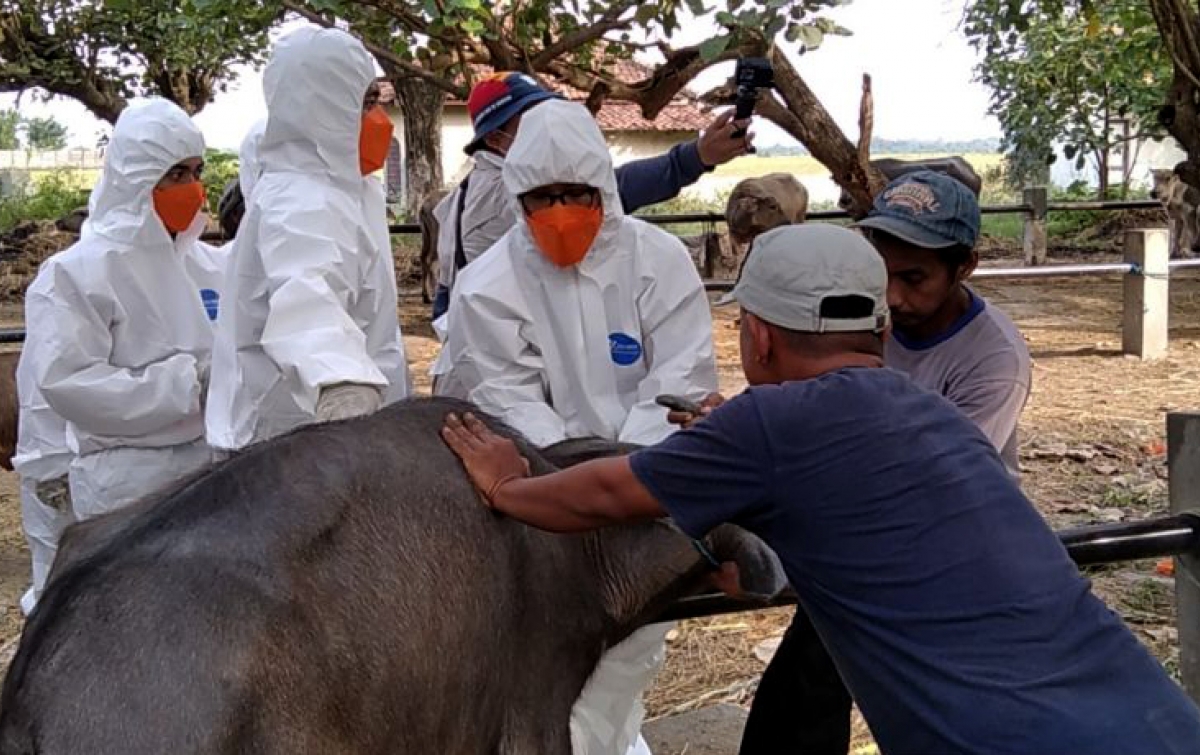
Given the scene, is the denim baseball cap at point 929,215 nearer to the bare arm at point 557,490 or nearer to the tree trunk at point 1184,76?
the bare arm at point 557,490

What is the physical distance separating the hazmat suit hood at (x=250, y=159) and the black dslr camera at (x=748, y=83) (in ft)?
4.90

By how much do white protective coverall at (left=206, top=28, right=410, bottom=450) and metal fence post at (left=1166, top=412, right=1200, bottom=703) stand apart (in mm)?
2032

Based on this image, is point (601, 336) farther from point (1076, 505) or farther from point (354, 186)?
point (1076, 505)

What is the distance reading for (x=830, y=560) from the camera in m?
2.29

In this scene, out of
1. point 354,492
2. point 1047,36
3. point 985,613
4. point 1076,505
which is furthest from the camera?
point 1047,36

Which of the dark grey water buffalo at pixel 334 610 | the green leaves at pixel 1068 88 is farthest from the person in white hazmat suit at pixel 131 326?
the green leaves at pixel 1068 88

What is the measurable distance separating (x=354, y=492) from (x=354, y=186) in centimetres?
163

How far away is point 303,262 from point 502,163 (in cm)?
145

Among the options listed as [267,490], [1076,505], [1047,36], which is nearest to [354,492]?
[267,490]

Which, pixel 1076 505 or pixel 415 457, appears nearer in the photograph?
pixel 415 457

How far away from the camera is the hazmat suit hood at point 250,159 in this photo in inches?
157

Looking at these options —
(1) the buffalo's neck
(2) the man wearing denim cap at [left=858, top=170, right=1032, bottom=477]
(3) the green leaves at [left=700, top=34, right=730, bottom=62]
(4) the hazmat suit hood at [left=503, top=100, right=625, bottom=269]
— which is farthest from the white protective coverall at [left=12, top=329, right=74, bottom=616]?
(3) the green leaves at [left=700, top=34, right=730, bottom=62]

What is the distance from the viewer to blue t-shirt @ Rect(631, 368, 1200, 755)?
85.9 inches

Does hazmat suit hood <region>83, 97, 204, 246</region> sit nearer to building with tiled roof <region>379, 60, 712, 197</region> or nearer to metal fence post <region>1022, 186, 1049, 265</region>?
metal fence post <region>1022, 186, 1049, 265</region>
